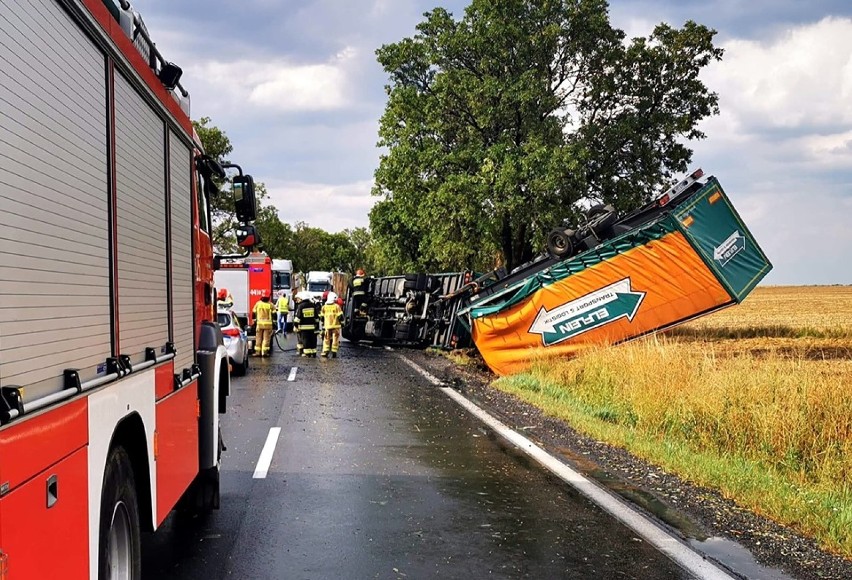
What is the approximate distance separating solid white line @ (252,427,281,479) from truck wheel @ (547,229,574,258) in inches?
309

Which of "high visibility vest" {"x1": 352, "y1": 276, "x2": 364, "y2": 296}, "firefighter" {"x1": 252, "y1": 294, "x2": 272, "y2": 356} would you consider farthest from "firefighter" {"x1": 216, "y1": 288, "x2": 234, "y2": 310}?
"high visibility vest" {"x1": 352, "y1": 276, "x2": 364, "y2": 296}

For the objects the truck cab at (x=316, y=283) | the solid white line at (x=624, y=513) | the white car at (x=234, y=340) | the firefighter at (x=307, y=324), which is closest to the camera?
the solid white line at (x=624, y=513)

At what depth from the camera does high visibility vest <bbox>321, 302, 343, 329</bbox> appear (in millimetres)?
21547

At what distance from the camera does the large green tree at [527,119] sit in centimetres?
2633

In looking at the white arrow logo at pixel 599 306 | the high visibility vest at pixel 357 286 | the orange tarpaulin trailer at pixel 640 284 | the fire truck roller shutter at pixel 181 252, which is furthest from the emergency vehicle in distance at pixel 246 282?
the fire truck roller shutter at pixel 181 252

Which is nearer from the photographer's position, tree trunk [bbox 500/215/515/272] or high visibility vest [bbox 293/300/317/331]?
high visibility vest [bbox 293/300/317/331]

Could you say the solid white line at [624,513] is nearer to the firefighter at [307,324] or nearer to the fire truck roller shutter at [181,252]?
the fire truck roller shutter at [181,252]

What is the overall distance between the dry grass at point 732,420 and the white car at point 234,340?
585 cm

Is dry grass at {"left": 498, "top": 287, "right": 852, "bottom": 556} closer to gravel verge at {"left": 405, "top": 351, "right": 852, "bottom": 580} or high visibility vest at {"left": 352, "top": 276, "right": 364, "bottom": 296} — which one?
gravel verge at {"left": 405, "top": 351, "right": 852, "bottom": 580}

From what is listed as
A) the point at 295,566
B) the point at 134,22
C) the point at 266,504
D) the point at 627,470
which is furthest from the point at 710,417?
the point at 134,22

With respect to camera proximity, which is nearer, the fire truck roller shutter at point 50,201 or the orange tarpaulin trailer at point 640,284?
the fire truck roller shutter at point 50,201

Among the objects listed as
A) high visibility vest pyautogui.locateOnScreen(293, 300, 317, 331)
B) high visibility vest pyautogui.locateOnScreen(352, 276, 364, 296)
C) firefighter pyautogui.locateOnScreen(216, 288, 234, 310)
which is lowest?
high visibility vest pyautogui.locateOnScreen(293, 300, 317, 331)

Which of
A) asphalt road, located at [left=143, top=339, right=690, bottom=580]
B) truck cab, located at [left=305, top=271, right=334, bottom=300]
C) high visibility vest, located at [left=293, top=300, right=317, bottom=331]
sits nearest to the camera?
asphalt road, located at [left=143, top=339, right=690, bottom=580]

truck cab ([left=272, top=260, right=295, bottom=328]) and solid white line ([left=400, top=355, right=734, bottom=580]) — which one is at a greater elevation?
truck cab ([left=272, top=260, right=295, bottom=328])
